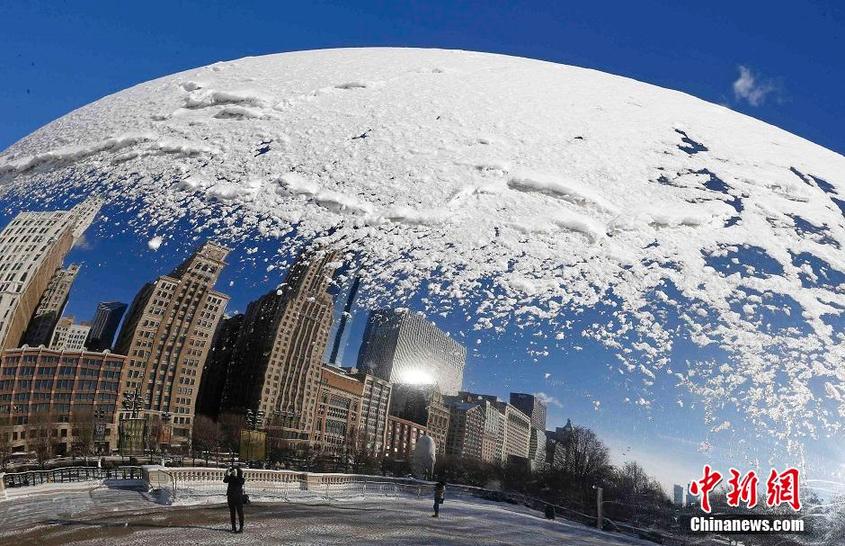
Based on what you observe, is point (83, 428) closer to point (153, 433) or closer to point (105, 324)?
point (153, 433)

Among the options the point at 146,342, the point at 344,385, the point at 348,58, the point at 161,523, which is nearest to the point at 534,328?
the point at 344,385

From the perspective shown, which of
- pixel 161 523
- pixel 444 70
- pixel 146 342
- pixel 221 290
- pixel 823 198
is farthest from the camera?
pixel 444 70

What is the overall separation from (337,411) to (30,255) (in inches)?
80.9

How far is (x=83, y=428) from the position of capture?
9.45 ft

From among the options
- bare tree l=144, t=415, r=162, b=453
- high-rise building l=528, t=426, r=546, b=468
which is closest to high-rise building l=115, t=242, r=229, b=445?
bare tree l=144, t=415, r=162, b=453

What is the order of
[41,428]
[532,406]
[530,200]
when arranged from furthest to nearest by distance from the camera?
[530,200]
[532,406]
[41,428]

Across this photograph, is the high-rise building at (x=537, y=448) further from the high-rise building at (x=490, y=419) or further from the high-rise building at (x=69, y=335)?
the high-rise building at (x=69, y=335)

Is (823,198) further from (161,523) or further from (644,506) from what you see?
(161,523)

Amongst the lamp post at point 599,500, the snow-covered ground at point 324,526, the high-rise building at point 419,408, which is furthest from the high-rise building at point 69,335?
the lamp post at point 599,500

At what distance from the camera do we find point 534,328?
3.22 m

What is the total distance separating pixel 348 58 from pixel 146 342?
15.6 feet
